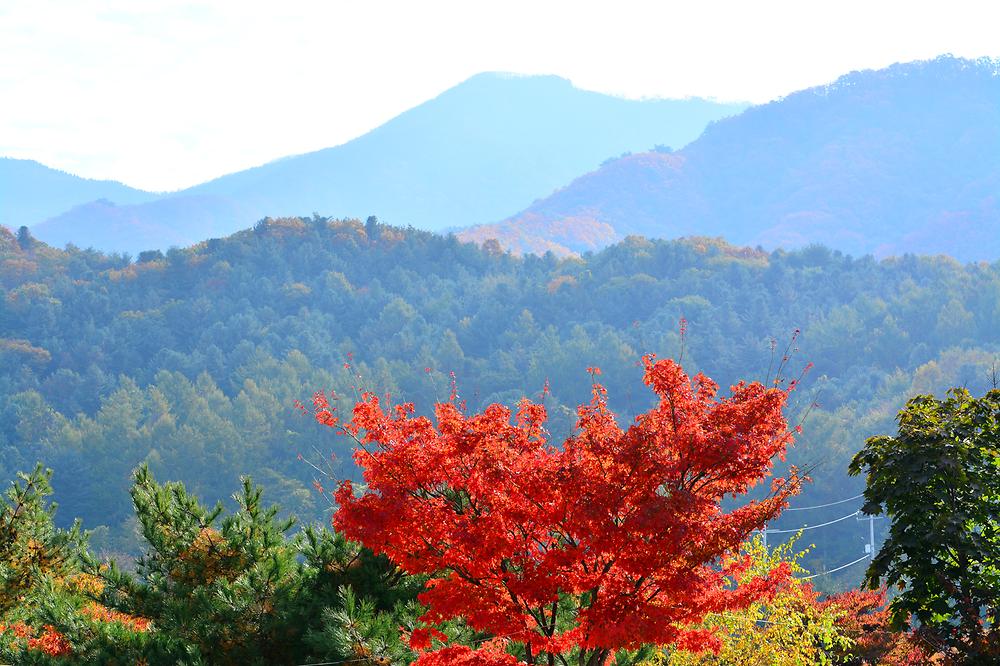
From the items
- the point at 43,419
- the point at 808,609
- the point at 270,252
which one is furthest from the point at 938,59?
the point at 808,609

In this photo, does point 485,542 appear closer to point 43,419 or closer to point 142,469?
point 142,469

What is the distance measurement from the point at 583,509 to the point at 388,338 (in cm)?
8492

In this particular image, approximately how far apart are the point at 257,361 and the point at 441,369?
1361 cm

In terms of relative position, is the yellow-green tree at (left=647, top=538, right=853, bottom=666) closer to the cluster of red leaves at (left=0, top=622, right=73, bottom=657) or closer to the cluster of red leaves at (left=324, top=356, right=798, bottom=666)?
the cluster of red leaves at (left=324, top=356, right=798, bottom=666)

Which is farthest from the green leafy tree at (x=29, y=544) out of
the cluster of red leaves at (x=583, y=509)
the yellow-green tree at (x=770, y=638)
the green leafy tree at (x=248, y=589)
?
the yellow-green tree at (x=770, y=638)

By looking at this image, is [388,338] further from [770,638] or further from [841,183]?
[841,183]

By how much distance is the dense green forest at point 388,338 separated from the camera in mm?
66062

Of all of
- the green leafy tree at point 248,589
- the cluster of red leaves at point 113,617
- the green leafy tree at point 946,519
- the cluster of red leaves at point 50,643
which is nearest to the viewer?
the green leafy tree at point 946,519

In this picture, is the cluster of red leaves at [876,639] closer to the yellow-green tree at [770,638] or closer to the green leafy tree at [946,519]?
the yellow-green tree at [770,638]

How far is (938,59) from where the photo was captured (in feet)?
619

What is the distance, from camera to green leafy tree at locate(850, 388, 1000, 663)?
9.27 meters

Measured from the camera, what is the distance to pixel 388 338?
3649 inches

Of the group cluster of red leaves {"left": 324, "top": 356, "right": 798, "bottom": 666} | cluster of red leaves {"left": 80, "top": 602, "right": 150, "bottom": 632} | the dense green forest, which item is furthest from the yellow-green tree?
the dense green forest

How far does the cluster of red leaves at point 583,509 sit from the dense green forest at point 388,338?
48.5 metres
